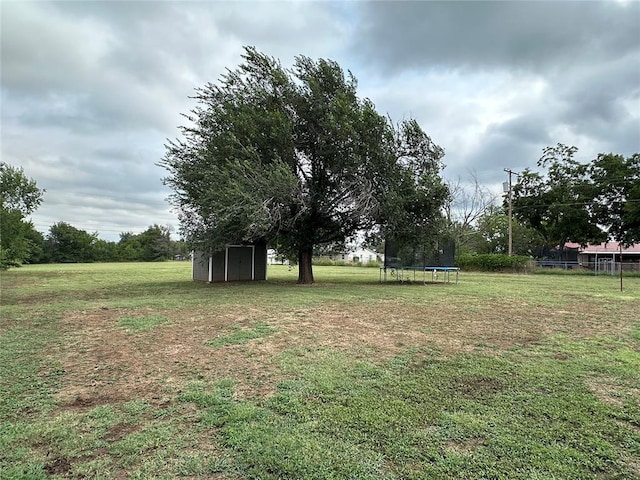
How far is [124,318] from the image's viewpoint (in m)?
6.95

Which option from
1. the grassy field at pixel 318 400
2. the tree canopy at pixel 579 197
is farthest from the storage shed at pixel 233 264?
the tree canopy at pixel 579 197

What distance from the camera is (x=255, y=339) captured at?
17.1 feet

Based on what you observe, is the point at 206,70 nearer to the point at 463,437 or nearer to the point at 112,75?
the point at 112,75

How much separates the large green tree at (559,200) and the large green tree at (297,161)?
23.3 metres

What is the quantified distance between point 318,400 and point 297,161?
11.1m

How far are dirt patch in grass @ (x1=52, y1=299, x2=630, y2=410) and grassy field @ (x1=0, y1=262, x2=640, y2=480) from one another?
0.11 feet

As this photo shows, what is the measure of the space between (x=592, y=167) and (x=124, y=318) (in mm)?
35942

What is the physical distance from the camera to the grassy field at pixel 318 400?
216 centimetres

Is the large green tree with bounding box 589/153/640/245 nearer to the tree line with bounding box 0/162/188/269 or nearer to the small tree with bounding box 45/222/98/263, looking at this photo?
the tree line with bounding box 0/162/188/269

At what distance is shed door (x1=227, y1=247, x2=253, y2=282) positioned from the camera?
16500 millimetres

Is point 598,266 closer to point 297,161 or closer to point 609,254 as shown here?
point 297,161

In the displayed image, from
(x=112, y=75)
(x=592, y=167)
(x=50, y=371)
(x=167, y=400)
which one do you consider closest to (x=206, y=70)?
(x=112, y=75)

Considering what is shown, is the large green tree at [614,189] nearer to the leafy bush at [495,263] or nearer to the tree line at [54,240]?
the leafy bush at [495,263]

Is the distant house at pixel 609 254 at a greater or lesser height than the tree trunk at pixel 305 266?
greater
